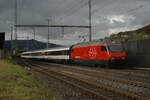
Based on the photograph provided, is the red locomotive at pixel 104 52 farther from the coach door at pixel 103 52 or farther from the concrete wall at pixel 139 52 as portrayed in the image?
the concrete wall at pixel 139 52

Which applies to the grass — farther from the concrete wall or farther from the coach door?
the concrete wall

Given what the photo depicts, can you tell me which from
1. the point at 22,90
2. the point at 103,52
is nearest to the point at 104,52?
the point at 103,52

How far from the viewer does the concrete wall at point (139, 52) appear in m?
21.9

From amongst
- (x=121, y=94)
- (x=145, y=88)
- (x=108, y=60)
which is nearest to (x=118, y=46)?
(x=108, y=60)

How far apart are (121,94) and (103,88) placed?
1.65m

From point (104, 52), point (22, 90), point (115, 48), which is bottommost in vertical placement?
point (22, 90)

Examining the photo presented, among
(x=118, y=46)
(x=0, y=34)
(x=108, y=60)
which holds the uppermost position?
(x=0, y=34)

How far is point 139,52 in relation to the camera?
23.1 meters

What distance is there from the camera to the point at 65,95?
870 centimetres

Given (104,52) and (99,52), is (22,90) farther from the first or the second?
(99,52)

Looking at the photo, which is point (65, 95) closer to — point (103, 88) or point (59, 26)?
point (103, 88)

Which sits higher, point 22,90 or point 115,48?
point 115,48

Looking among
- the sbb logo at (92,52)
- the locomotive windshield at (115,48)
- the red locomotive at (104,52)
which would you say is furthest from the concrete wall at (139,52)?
the sbb logo at (92,52)

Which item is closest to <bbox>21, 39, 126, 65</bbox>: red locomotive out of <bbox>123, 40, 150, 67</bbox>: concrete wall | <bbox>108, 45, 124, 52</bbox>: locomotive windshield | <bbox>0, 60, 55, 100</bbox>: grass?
<bbox>108, 45, 124, 52</bbox>: locomotive windshield
